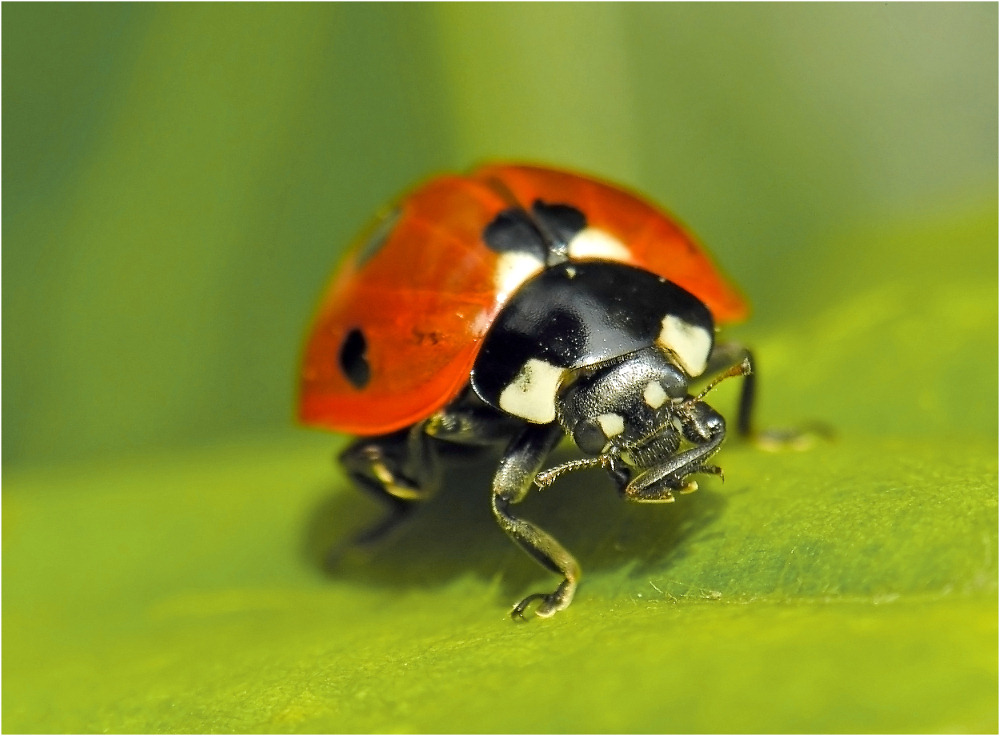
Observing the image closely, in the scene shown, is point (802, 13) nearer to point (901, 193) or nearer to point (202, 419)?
point (901, 193)

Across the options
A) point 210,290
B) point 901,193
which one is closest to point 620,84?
point 901,193

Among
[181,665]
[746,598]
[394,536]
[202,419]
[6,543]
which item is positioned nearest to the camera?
[746,598]

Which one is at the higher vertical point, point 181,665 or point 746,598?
point 181,665

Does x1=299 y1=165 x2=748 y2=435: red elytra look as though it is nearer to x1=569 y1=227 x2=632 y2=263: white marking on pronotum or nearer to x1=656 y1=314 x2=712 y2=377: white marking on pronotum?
x1=569 y1=227 x2=632 y2=263: white marking on pronotum

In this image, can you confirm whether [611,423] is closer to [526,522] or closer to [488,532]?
[526,522]

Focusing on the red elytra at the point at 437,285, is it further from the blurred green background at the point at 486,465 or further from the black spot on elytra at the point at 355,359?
the blurred green background at the point at 486,465

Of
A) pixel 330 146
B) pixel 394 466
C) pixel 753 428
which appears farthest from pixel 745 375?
pixel 330 146

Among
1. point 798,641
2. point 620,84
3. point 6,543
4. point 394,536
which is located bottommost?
point 798,641
